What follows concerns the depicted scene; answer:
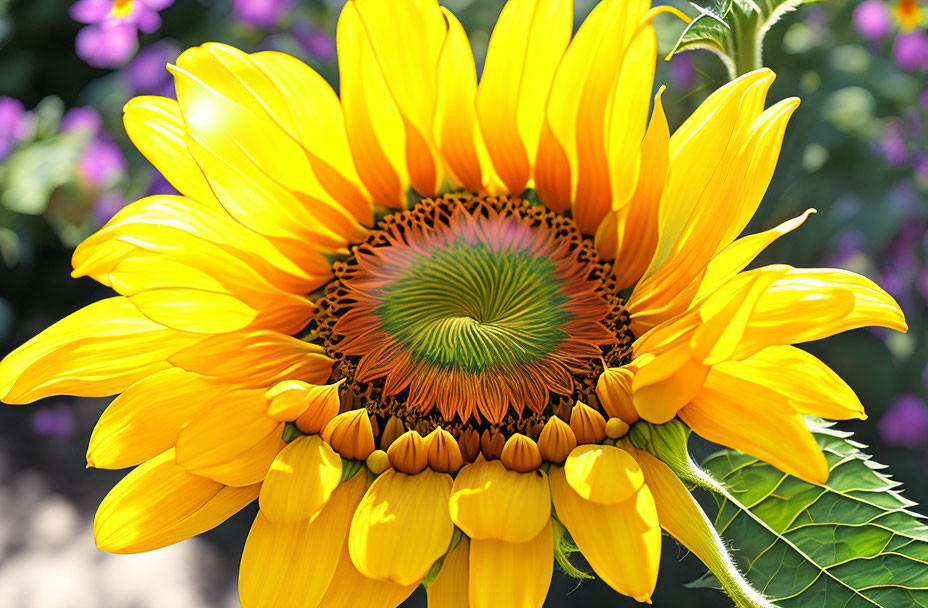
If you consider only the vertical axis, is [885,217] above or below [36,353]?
below

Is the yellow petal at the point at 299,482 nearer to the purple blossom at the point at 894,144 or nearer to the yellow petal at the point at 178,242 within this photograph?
the yellow petal at the point at 178,242

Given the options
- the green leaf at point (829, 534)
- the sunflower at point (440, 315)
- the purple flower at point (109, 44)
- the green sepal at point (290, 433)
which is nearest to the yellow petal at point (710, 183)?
the sunflower at point (440, 315)

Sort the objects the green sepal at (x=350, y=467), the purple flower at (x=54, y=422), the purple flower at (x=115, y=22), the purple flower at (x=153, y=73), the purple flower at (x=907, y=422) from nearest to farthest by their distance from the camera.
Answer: the green sepal at (x=350, y=467) → the purple flower at (x=115, y=22) → the purple flower at (x=907, y=422) → the purple flower at (x=153, y=73) → the purple flower at (x=54, y=422)

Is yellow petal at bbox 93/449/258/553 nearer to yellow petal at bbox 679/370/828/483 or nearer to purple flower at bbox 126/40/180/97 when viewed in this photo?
yellow petal at bbox 679/370/828/483

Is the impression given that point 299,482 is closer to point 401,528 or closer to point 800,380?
point 401,528

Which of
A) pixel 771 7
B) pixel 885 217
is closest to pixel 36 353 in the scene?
pixel 771 7

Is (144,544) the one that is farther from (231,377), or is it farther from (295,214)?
(295,214)
